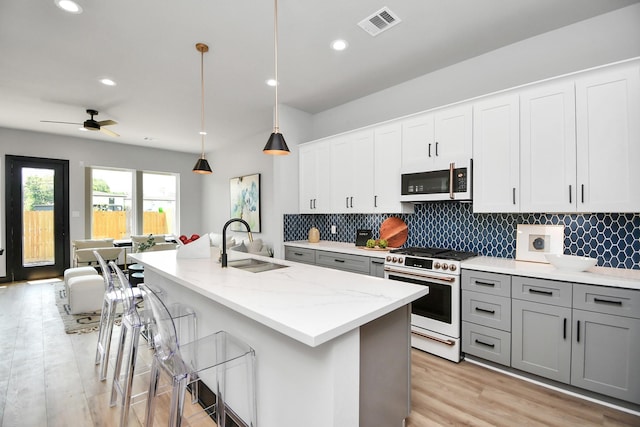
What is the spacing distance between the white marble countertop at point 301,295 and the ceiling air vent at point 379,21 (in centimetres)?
209

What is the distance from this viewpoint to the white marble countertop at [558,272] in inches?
78.2

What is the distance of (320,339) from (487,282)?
Result: 202cm

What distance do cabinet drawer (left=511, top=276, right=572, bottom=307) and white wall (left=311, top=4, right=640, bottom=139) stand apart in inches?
72.2

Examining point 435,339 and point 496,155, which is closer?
point 496,155

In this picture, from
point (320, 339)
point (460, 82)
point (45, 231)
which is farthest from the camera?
point (45, 231)

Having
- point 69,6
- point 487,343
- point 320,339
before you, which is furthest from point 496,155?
point 69,6

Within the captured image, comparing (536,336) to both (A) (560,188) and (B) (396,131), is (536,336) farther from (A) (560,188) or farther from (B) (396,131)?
(B) (396,131)

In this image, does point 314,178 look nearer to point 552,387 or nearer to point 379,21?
point 379,21

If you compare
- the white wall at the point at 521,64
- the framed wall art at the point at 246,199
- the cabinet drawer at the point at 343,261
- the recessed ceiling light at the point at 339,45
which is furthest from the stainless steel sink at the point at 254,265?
the framed wall art at the point at 246,199

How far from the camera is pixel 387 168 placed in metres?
3.54

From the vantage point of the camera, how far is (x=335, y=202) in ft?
13.6

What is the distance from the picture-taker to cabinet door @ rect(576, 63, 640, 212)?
2080 mm

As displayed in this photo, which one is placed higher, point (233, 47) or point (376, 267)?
point (233, 47)

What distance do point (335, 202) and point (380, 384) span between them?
276cm
